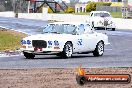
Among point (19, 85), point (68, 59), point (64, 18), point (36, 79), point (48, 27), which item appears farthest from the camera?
point (64, 18)

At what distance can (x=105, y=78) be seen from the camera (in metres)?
8.58

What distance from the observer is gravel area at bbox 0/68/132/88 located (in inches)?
467

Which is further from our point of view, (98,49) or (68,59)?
(98,49)

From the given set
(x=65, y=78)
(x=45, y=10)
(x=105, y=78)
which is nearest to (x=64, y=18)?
(x=45, y=10)

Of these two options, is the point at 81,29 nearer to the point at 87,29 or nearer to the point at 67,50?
the point at 87,29

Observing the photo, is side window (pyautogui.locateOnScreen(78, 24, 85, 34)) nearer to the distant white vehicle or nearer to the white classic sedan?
the white classic sedan

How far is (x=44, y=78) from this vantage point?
522 inches

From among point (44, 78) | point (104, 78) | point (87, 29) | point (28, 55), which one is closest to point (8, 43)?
point (87, 29)

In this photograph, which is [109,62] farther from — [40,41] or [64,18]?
[64,18]

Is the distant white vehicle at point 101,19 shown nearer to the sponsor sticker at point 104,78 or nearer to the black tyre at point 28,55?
the black tyre at point 28,55

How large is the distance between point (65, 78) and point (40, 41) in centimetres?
741

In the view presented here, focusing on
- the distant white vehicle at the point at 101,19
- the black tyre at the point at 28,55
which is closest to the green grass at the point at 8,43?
the black tyre at the point at 28,55

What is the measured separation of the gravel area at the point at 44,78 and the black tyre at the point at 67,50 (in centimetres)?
479

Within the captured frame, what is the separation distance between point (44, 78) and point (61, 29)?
8.50 metres
